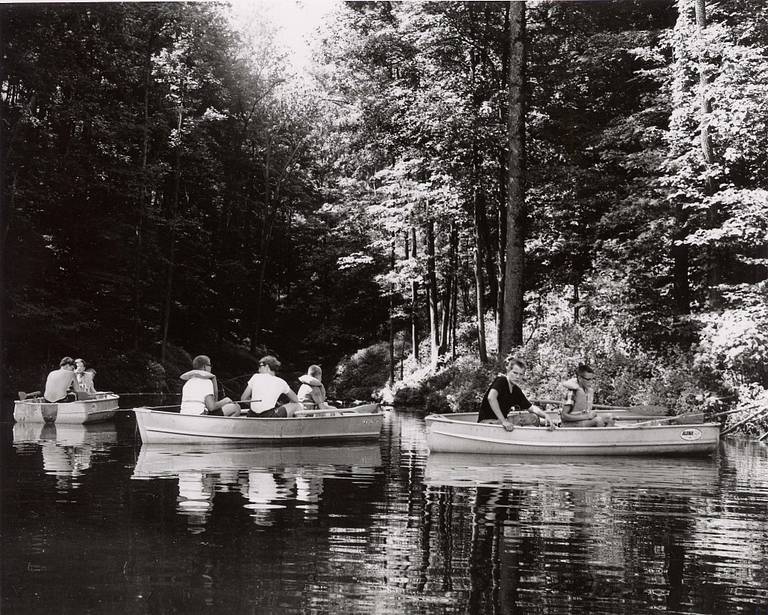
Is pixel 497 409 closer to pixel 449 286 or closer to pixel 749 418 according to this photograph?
pixel 749 418

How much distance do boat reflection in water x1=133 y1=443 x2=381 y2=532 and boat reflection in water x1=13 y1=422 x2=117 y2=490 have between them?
804 mm

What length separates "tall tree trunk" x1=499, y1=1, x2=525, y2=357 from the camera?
20.9 m

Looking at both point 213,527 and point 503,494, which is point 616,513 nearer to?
point 503,494

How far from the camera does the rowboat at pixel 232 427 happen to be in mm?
15055

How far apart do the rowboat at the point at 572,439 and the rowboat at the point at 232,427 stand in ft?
7.61

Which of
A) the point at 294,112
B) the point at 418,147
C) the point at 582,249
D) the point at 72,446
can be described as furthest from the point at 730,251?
the point at 294,112

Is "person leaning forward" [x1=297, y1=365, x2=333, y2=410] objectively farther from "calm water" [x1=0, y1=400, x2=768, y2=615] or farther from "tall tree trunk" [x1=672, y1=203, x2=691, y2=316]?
"tall tree trunk" [x1=672, y1=203, x2=691, y2=316]

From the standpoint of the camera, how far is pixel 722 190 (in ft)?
68.7

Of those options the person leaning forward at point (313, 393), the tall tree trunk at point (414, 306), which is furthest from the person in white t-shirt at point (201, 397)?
the tall tree trunk at point (414, 306)

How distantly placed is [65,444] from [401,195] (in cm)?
1675

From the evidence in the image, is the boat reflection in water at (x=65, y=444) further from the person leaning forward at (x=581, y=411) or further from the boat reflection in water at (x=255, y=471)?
the person leaning forward at (x=581, y=411)

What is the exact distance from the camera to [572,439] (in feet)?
46.1

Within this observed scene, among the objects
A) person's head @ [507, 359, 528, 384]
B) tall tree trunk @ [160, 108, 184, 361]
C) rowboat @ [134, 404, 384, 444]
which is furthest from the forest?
person's head @ [507, 359, 528, 384]

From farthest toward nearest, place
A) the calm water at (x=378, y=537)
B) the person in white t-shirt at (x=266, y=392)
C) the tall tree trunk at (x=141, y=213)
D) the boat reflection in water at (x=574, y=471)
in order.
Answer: the tall tree trunk at (x=141, y=213) < the person in white t-shirt at (x=266, y=392) < the boat reflection in water at (x=574, y=471) < the calm water at (x=378, y=537)
